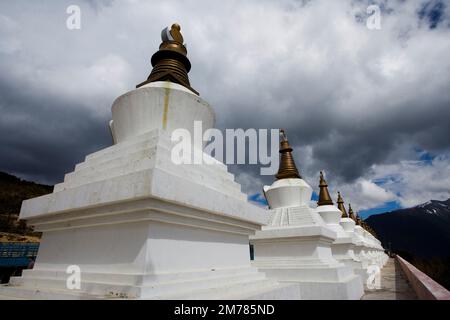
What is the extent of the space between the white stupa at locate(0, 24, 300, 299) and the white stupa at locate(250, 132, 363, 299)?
1.92 m

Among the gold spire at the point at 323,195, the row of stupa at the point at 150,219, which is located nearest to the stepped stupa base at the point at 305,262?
the row of stupa at the point at 150,219

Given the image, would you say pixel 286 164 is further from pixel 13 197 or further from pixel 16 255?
pixel 13 197

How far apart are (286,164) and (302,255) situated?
125 inches

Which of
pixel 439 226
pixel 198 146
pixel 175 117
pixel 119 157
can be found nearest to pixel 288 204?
pixel 198 146

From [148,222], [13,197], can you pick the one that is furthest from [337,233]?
[13,197]

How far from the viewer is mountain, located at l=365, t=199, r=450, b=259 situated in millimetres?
119875

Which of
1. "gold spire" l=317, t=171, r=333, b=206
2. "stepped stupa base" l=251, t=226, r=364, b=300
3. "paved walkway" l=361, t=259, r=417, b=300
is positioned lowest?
"paved walkway" l=361, t=259, r=417, b=300

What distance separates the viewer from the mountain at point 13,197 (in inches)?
1312

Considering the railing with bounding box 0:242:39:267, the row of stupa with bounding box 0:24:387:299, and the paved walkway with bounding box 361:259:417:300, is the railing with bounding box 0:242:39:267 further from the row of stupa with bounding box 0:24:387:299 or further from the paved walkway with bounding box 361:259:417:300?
the paved walkway with bounding box 361:259:417:300

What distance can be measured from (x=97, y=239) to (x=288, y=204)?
566 centimetres

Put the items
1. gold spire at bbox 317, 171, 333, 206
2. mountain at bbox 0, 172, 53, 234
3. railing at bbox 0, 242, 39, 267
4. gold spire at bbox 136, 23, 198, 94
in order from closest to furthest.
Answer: gold spire at bbox 136, 23, 198, 94
railing at bbox 0, 242, 39, 267
gold spire at bbox 317, 171, 333, 206
mountain at bbox 0, 172, 53, 234

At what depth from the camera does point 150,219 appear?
108 inches

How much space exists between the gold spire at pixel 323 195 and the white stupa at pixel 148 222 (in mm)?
8226

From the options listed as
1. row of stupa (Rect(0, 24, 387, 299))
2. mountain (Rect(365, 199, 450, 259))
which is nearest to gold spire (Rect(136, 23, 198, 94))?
row of stupa (Rect(0, 24, 387, 299))
